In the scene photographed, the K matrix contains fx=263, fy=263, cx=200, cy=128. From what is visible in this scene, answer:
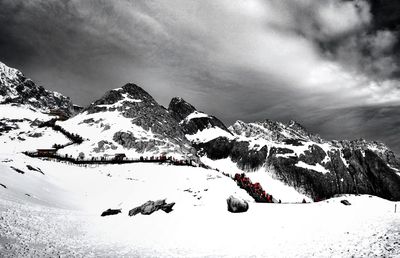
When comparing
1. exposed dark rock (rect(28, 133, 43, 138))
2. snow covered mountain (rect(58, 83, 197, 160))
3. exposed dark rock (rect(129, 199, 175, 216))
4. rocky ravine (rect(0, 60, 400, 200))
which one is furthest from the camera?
rocky ravine (rect(0, 60, 400, 200))

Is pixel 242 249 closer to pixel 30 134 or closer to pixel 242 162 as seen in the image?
pixel 30 134

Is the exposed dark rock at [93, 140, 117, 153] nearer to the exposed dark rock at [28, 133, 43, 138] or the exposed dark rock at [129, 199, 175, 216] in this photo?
the exposed dark rock at [28, 133, 43, 138]

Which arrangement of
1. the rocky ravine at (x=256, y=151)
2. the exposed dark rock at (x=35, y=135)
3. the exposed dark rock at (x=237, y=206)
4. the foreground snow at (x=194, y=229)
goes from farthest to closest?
1. the rocky ravine at (x=256, y=151)
2. the exposed dark rock at (x=35, y=135)
3. the exposed dark rock at (x=237, y=206)
4. the foreground snow at (x=194, y=229)

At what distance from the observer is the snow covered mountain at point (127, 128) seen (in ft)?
388

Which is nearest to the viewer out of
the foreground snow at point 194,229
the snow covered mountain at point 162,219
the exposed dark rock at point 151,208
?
the foreground snow at point 194,229

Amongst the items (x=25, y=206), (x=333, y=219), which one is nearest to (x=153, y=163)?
(x=25, y=206)

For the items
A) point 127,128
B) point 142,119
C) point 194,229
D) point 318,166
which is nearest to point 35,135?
point 127,128

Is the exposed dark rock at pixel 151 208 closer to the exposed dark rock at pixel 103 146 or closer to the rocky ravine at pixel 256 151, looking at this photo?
the exposed dark rock at pixel 103 146

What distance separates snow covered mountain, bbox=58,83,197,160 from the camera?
118250 millimetres

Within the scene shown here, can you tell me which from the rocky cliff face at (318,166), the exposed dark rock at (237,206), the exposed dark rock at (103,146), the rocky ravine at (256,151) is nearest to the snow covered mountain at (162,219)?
the exposed dark rock at (237,206)

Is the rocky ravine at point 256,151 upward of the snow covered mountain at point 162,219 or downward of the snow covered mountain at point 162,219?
upward

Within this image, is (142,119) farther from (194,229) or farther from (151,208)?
(194,229)

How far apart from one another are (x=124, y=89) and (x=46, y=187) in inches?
6381

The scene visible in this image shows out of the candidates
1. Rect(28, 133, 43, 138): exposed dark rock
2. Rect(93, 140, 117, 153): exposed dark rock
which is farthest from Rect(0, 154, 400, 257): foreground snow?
Rect(28, 133, 43, 138): exposed dark rock
